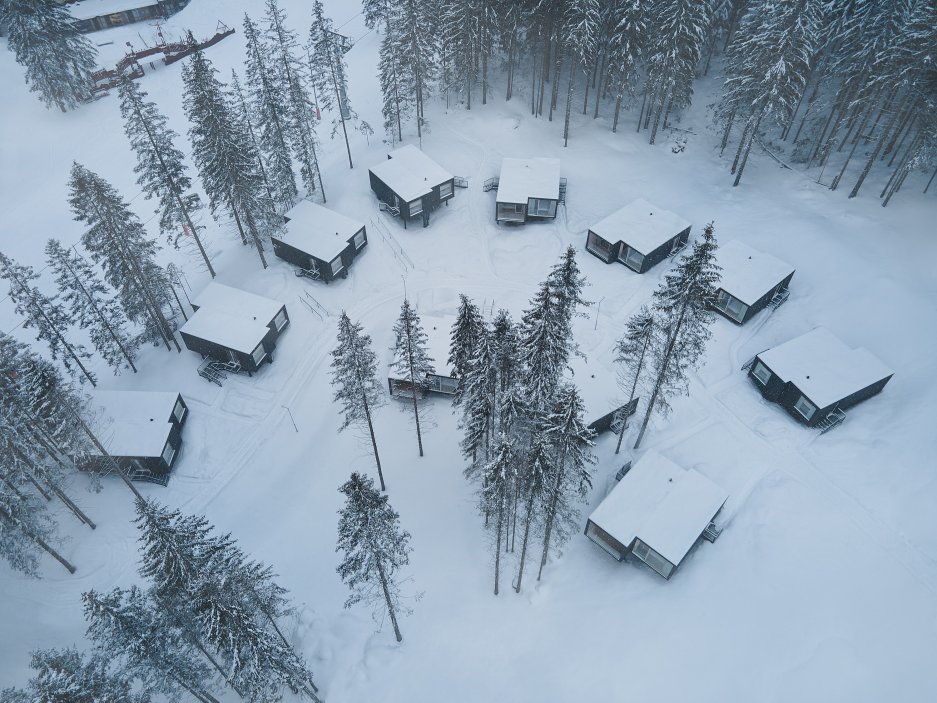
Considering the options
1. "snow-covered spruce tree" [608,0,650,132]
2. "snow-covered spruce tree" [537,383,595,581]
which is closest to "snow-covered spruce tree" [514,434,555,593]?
"snow-covered spruce tree" [537,383,595,581]

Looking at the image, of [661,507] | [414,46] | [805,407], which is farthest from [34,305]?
→ [805,407]

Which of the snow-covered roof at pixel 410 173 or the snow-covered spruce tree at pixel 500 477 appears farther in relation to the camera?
the snow-covered roof at pixel 410 173

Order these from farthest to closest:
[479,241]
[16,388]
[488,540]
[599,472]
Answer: [479,241], [599,472], [488,540], [16,388]

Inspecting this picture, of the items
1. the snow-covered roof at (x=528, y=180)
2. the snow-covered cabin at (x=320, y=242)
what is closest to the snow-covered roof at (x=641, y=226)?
the snow-covered roof at (x=528, y=180)

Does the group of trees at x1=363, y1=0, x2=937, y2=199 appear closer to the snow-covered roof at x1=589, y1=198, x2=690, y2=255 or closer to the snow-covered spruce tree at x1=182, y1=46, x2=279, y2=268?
the snow-covered roof at x1=589, y1=198, x2=690, y2=255

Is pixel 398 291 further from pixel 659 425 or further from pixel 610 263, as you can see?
pixel 659 425

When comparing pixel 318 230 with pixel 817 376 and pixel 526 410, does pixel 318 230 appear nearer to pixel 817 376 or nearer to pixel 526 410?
pixel 526 410

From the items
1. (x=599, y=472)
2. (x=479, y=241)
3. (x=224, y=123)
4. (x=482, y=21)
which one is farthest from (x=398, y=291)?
(x=482, y=21)

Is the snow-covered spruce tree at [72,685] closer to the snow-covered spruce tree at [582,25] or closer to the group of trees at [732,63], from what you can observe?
the group of trees at [732,63]
